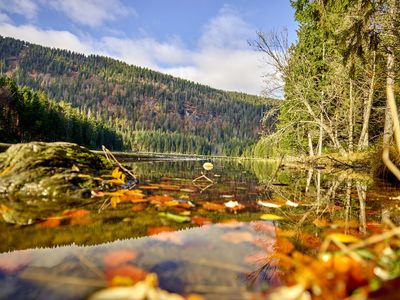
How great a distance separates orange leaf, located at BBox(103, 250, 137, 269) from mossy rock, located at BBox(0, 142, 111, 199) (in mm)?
2394

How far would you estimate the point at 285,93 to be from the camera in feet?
57.1

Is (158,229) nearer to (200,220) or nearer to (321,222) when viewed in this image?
(200,220)

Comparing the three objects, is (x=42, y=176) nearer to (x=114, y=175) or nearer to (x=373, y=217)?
(x=114, y=175)

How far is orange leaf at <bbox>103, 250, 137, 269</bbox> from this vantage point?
5.45 feet

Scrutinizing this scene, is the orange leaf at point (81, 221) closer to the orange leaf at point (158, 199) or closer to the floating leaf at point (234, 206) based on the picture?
the orange leaf at point (158, 199)

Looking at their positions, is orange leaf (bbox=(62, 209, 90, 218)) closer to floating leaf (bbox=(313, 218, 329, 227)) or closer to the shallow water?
the shallow water

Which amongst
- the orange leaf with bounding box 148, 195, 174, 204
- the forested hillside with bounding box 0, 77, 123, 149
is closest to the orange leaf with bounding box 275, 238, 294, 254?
the orange leaf with bounding box 148, 195, 174, 204

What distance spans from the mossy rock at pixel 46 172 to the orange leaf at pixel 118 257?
7.85 ft

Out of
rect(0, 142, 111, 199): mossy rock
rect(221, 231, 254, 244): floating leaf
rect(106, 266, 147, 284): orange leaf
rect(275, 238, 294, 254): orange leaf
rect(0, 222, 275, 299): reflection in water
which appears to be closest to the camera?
rect(0, 222, 275, 299): reflection in water

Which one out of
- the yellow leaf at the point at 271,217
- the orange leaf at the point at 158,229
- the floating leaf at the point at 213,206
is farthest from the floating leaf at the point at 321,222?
the orange leaf at the point at 158,229

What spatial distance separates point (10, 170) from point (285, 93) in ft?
51.0

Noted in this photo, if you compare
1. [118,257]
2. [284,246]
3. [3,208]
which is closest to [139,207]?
[3,208]

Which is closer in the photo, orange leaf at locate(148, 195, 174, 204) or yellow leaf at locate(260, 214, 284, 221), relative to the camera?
yellow leaf at locate(260, 214, 284, 221)

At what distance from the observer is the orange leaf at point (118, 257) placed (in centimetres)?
166
